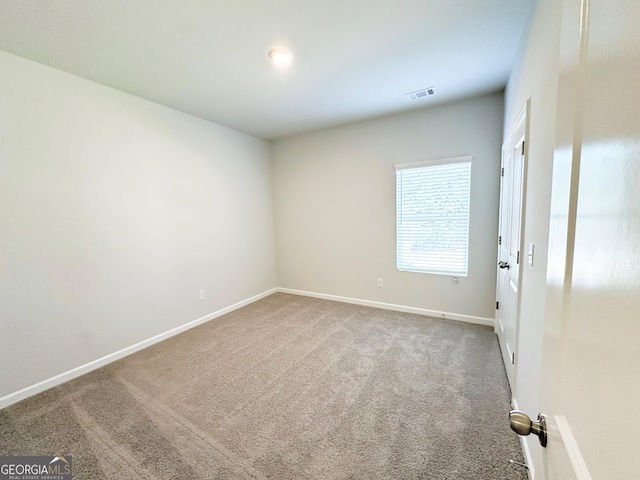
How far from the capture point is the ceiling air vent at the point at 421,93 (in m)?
2.79

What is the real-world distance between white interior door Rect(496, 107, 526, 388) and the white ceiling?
0.74 meters

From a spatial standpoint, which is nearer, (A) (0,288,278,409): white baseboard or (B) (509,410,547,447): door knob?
(B) (509,410,547,447): door knob

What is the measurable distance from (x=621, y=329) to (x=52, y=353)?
3.41m

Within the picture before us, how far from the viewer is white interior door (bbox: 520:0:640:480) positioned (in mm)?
305

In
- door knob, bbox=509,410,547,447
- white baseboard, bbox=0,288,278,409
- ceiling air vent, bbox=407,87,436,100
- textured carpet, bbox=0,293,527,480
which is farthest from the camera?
ceiling air vent, bbox=407,87,436,100

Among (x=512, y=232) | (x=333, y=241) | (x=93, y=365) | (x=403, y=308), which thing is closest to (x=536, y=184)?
(x=512, y=232)

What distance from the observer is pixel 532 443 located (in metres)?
1.32

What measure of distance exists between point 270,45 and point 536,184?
206 cm

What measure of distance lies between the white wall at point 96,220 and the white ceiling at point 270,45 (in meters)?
0.36

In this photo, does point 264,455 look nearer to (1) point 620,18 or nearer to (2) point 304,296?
(1) point 620,18

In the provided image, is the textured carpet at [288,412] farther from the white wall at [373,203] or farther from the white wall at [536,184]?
the white wall at [373,203]

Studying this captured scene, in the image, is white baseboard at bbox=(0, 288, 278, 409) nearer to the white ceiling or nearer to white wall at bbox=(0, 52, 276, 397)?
white wall at bbox=(0, 52, 276, 397)

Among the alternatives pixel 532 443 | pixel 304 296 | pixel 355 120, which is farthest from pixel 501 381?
pixel 355 120

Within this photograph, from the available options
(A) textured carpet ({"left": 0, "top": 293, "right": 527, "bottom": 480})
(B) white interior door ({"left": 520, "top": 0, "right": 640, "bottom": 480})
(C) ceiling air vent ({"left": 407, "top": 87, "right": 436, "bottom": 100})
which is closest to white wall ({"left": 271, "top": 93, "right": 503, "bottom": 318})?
(C) ceiling air vent ({"left": 407, "top": 87, "right": 436, "bottom": 100})
